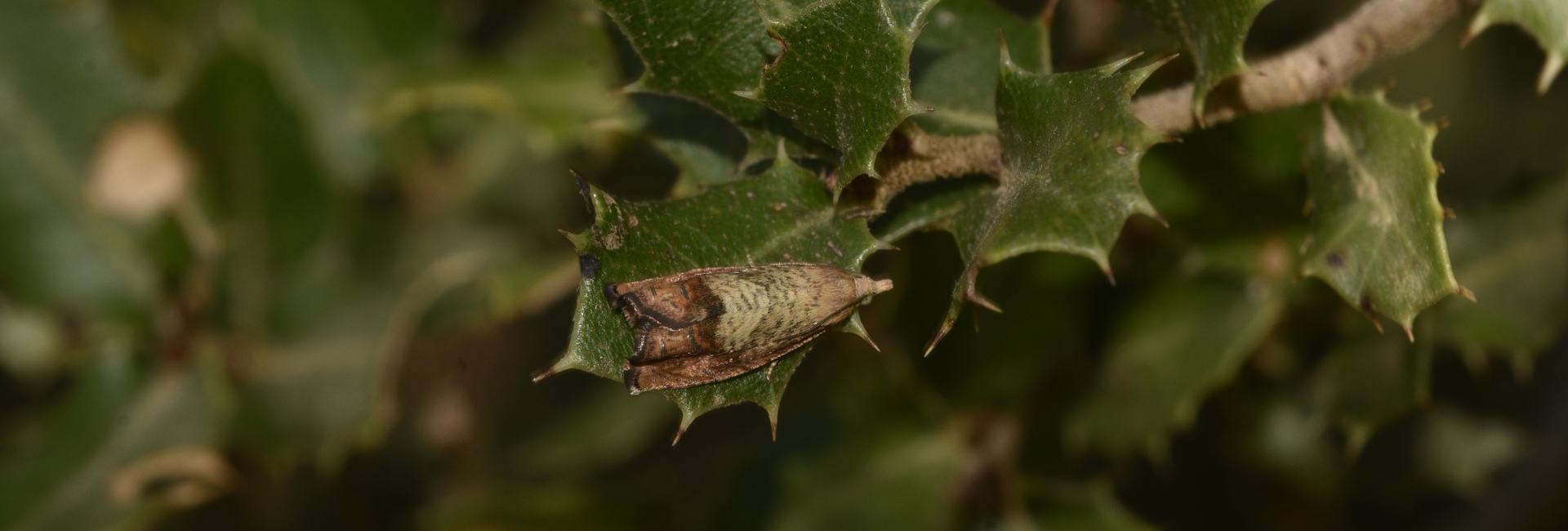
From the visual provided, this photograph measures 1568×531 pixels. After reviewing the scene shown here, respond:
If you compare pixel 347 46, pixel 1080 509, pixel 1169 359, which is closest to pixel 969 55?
pixel 1169 359

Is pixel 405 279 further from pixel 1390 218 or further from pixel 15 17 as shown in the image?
pixel 1390 218

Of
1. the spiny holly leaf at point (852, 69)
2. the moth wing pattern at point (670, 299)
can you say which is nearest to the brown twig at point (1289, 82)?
the spiny holly leaf at point (852, 69)

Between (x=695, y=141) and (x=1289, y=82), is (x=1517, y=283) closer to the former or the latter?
(x=1289, y=82)

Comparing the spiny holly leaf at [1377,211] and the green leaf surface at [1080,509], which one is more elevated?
the spiny holly leaf at [1377,211]

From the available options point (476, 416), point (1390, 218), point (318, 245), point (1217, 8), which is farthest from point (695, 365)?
point (476, 416)

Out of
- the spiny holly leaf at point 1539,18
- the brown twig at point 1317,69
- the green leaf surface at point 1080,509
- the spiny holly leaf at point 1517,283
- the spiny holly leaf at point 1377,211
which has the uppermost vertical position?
the brown twig at point 1317,69

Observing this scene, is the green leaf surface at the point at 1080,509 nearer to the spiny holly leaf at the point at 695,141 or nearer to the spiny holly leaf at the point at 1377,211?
the spiny holly leaf at the point at 1377,211
